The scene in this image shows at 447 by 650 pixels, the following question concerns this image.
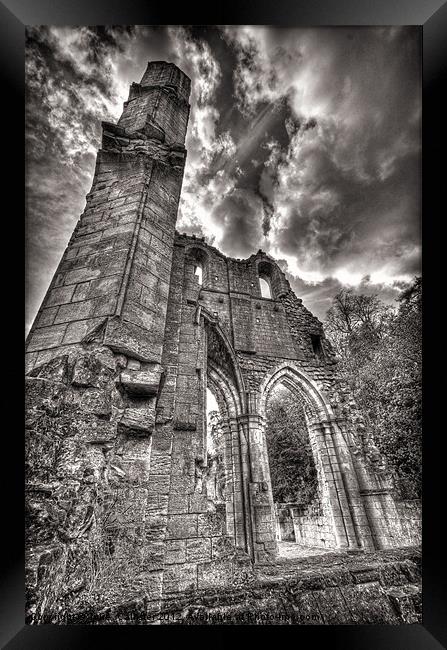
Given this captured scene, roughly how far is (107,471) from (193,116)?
5.97 meters

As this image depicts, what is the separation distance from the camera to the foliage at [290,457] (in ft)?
35.3

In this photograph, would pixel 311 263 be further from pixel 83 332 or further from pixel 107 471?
pixel 107 471

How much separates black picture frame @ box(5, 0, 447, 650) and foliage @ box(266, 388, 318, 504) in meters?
7.91

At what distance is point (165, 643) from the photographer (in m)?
2.26

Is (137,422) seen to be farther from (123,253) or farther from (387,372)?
(387,372)

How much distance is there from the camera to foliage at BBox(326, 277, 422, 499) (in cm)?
587

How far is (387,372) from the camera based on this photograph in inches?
265

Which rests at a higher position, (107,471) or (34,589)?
(107,471)
